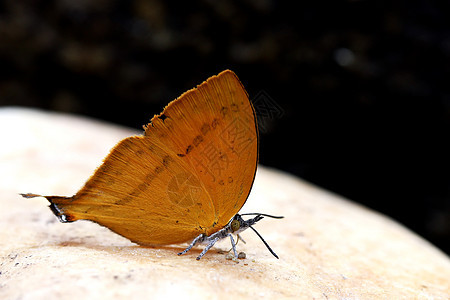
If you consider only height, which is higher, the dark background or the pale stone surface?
the dark background

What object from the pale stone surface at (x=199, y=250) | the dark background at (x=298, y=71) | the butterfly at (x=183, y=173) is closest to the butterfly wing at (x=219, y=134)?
the butterfly at (x=183, y=173)

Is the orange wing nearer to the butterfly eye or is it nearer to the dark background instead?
the butterfly eye

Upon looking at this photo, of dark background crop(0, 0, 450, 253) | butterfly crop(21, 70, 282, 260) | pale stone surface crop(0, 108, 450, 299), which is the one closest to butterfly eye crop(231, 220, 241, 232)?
butterfly crop(21, 70, 282, 260)

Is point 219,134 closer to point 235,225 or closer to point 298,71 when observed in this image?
point 235,225

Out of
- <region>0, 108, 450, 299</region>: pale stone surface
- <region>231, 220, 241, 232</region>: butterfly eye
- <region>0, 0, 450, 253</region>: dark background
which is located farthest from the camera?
<region>0, 0, 450, 253</region>: dark background

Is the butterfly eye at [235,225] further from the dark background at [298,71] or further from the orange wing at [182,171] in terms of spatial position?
the dark background at [298,71]
